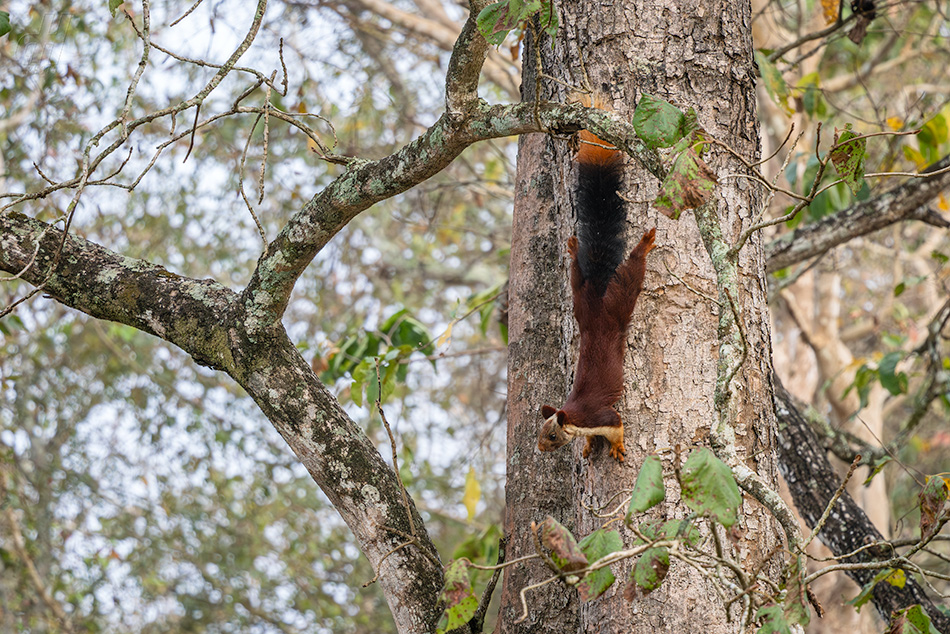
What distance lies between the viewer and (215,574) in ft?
22.7

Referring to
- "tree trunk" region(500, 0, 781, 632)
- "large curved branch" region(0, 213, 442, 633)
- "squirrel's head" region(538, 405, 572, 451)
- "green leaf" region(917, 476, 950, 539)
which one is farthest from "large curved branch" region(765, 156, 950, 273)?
"large curved branch" region(0, 213, 442, 633)

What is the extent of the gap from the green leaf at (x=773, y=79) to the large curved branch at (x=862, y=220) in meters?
0.44

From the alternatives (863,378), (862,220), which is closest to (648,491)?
(862,220)

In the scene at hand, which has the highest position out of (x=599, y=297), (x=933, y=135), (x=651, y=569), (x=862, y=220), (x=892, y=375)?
(x=933, y=135)

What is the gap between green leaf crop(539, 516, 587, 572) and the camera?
1123 millimetres

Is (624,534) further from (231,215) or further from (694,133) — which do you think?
Result: (231,215)

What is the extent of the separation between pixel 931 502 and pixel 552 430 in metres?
0.78

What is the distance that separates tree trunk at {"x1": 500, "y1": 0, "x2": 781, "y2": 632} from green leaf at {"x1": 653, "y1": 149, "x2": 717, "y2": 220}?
0.48ft

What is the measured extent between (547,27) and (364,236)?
5.79 meters

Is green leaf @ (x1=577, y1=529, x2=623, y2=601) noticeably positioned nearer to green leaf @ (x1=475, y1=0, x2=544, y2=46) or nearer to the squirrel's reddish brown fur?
the squirrel's reddish brown fur

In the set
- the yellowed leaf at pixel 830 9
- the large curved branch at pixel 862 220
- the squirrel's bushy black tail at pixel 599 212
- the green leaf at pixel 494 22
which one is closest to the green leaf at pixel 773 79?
the large curved branch at pixel 862 220

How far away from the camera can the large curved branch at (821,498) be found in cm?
255

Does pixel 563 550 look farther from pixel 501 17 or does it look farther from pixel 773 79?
pixel 773 79

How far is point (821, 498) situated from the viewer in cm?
265
